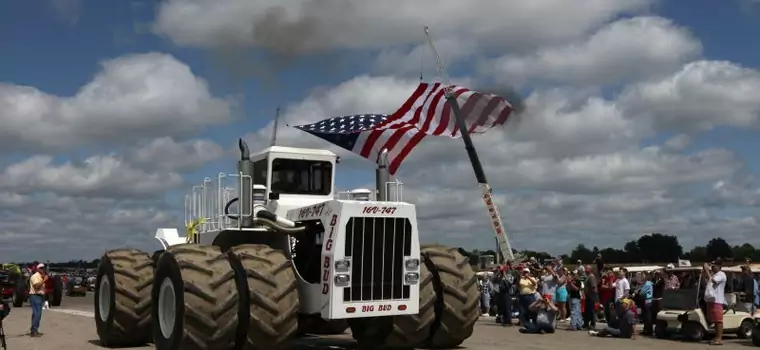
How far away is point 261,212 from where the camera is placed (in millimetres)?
12016

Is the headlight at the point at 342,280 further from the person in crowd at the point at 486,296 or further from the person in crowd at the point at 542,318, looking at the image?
the person in crowd at the point at 486,296

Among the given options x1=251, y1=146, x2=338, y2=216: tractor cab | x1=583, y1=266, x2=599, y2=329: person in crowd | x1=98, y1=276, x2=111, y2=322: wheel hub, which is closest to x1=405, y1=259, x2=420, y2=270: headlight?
x1=251, y1=146, x2=338, y2=216: tractor cab

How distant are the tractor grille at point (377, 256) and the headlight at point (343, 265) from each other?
7 cm

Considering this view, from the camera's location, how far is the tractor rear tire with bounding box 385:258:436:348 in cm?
1148

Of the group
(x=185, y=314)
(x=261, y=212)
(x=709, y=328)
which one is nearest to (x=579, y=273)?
(x=709, y=328)

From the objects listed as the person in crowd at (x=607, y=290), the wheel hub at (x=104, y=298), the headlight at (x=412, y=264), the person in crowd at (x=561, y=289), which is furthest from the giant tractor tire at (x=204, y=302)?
the person in crowd at (x=561, y=289)

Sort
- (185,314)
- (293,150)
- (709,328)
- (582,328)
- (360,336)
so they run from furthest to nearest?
(582,328) < (709,328) < (293,150) < (360,336) < (185,314)

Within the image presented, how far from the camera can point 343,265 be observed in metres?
10.7

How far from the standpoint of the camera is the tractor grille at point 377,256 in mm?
10859

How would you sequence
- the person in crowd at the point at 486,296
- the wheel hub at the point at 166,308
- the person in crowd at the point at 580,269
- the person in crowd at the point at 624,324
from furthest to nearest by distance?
1. the person in crowd at the point at 486,296
2. the person in crowd at the point at 580,269
3. the person in crowd at the point at 624,324
4. the wheel hub at the point at 166,308

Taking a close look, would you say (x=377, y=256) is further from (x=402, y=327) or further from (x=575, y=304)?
(x=575, y=304)

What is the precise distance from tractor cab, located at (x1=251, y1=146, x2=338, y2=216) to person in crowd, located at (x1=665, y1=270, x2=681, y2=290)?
10.1 metres

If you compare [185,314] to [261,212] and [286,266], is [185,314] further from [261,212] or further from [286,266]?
[261,212]

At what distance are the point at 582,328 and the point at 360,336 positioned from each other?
31.1ft
